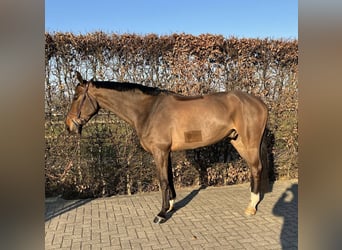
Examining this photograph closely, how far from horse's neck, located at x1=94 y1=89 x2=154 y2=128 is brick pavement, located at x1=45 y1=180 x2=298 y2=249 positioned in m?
1.40

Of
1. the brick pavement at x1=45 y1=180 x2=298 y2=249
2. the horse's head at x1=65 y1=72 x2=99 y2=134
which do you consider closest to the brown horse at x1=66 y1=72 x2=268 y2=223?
the horse's head at x1=65 y1=72 x2=99 y2=134

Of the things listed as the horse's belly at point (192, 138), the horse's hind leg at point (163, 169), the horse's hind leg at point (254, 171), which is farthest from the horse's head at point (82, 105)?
the horse's hind leg at point (254, 171)

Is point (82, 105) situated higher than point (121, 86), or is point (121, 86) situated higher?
point (121, 86)

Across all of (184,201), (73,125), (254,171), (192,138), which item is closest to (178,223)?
(184,201)

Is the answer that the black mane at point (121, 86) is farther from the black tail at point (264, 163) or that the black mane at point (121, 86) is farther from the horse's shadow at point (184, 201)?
the black tail at point (264, 163)

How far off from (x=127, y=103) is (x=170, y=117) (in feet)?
2.12

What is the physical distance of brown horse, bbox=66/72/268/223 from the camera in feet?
14.1

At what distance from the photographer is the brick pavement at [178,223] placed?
3.46 metres

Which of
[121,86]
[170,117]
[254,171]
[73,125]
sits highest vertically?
[121,86]

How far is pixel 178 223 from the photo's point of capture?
411cm

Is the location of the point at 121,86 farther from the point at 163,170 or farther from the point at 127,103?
the point at 163,170

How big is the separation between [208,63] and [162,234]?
3.31 metres
